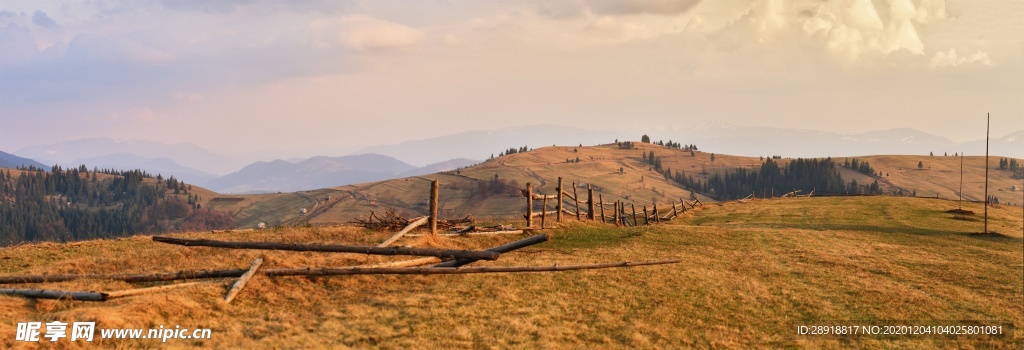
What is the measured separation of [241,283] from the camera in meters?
11.2

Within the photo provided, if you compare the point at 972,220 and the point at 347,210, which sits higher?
the point at 972,220

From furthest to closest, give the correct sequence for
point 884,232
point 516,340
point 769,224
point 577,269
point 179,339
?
point 769,224 → point 884,232 → point 577,269 → point 516,340 → point 179,339

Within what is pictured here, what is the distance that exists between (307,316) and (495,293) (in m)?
3.91

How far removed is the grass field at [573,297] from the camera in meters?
9.50

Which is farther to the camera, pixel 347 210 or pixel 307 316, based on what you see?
pixel 347 210

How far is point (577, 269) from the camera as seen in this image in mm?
15578

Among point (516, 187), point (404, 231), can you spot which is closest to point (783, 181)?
point (516, 187)

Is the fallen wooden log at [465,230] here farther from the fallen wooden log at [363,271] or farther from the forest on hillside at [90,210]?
the forest on hillside at [90,210]

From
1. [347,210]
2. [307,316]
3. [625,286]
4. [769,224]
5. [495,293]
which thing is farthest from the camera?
[347,210]

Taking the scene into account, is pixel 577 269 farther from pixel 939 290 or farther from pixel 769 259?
pixel 939 290

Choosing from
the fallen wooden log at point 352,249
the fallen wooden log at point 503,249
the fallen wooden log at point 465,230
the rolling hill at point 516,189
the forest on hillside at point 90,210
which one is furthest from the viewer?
the forest on hillside at point 90,210

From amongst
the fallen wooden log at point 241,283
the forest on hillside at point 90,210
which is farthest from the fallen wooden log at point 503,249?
the forest on hillside at point 90,210

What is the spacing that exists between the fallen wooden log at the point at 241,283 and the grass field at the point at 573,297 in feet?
0.50

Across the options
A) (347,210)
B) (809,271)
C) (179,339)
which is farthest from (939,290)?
(347,210)
